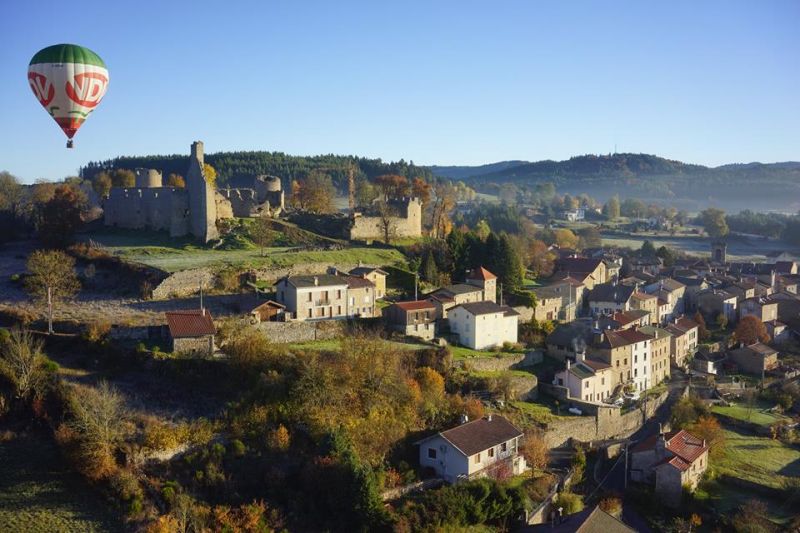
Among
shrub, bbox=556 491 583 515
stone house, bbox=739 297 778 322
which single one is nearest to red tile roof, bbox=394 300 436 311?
shrub, bbox=556 491 583 515

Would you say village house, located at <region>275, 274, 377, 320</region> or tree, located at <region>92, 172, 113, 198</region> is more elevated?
tree, located at <region>92, 172, 113, 198</region>

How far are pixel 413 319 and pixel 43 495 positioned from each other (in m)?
16.4

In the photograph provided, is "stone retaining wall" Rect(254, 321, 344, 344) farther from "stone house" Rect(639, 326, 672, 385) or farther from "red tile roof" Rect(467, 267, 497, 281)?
"stone house" Rect(639, 326, 672, 385)

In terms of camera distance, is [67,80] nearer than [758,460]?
Yes

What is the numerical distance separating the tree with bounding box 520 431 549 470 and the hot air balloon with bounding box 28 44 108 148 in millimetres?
19346

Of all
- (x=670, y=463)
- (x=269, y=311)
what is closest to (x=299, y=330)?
(x=269, y=311)

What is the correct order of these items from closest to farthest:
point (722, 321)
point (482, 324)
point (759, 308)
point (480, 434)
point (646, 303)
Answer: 1. point (480, 434)
2. point (482, 324)
3. point (646, 303)
4. point (759, 308)
5. point (722, 321)

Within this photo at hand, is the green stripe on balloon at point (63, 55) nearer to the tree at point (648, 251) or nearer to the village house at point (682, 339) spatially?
the village house at point (682, 339)

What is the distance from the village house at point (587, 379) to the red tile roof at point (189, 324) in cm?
1542

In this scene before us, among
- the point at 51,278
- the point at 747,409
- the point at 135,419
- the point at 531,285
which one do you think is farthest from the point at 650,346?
the point at 51,278

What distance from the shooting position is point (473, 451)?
77.4 feet

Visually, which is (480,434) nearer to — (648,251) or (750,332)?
(750,332)

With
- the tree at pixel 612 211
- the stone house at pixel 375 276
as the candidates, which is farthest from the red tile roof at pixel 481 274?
the tree at pixel 612 211

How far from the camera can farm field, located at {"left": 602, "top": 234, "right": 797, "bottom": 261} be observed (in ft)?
281
